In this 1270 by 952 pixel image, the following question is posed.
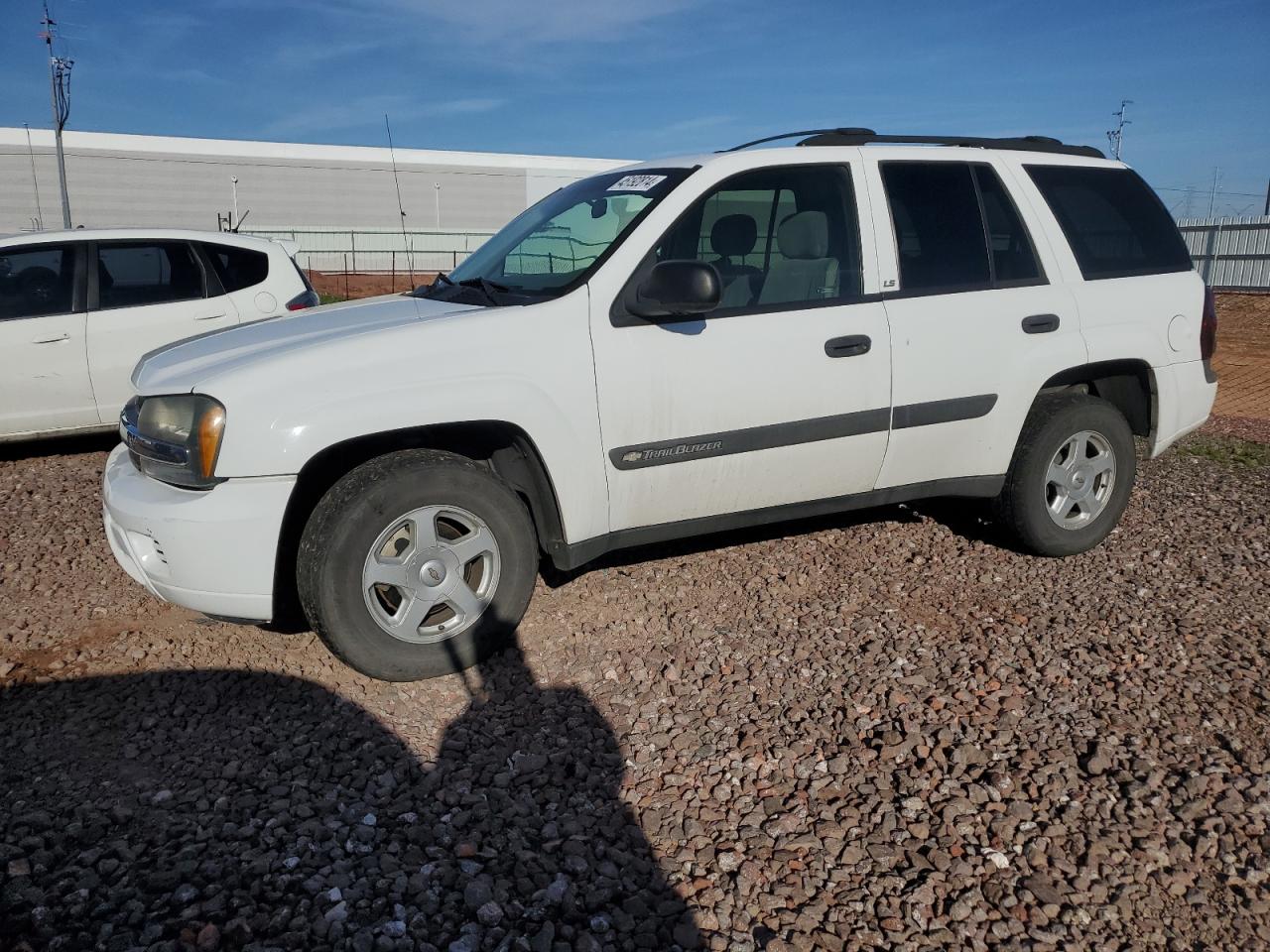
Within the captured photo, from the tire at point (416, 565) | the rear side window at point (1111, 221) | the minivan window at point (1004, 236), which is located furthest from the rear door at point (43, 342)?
the rear side window at point (1111, 221)

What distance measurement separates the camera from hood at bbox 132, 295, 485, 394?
3553mm

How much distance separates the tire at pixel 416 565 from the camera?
3482 millimetres

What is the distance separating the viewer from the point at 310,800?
9.78 ft

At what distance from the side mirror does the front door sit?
155 millimetres

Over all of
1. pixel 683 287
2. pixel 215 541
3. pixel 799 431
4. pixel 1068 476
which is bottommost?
pixel 1068 476

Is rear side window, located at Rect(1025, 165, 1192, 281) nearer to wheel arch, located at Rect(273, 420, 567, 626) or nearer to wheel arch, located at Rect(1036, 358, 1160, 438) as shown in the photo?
wheel arch, located at Rect(1036, 358, 1160, 438)

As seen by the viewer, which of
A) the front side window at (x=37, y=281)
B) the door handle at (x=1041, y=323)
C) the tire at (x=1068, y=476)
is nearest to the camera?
the door handle at (x=1041, y=323)

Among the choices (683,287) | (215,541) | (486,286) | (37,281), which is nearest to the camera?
(215,541)

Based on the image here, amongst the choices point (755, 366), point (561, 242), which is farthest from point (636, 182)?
point (755, 366)

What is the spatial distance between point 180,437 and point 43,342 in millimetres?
4471

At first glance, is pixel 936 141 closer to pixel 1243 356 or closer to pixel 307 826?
pixel 307 826

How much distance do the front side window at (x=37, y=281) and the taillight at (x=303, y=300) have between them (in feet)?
4.93

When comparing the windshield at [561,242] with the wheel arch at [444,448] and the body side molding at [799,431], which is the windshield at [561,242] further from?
the body side molding at [799,431]

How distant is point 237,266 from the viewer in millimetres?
7855
